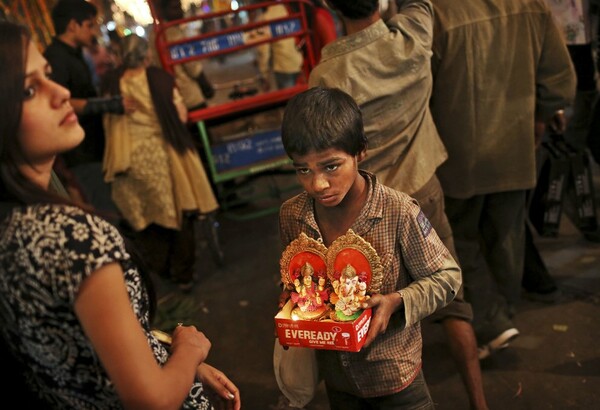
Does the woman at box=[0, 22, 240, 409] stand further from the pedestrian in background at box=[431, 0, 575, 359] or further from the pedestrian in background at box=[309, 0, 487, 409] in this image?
the pedestrian in background at box=[431, 0, 575, 359]

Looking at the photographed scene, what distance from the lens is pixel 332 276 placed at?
1.72 m

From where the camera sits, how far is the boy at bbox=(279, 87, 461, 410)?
5.55 feet

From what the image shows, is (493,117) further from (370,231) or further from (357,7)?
(370,231)

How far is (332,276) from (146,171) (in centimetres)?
292

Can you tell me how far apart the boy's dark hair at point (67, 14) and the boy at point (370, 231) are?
123 inches

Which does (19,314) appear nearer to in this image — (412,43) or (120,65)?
(412,43)

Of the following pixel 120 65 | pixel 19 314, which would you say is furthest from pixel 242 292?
pixel 19 314

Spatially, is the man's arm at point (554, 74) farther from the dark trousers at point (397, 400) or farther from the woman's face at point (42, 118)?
the woman's face at point (42, 118)

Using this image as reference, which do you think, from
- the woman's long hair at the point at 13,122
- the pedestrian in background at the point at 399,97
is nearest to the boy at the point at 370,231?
the pedestrian in background at the point at 399,97

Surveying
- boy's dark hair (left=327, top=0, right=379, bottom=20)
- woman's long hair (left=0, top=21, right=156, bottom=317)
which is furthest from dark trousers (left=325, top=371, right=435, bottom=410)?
boy's dark hair (left=327, top=0, right=379, bottom=20)

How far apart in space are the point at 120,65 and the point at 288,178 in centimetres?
292

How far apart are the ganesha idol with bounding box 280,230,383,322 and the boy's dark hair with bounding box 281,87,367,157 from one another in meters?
0.27

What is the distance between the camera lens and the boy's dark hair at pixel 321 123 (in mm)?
1676

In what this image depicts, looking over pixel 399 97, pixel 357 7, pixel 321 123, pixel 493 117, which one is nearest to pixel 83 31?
pixel 357 7
